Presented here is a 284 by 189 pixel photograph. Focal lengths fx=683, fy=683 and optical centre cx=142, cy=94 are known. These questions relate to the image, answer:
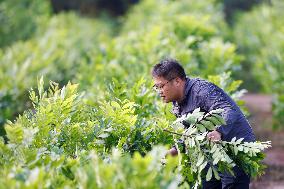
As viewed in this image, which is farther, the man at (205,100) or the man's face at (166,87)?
the man's face at (166,87)

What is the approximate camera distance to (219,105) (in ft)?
19.3

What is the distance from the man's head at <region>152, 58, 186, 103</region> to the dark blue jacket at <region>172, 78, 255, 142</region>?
0.09 meters

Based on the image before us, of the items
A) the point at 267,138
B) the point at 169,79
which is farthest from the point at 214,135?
the point at 267,138

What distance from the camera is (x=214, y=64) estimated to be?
38.0 feet

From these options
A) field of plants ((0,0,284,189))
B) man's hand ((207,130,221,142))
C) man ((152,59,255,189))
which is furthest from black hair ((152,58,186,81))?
man's hand ((207,130,221,142))

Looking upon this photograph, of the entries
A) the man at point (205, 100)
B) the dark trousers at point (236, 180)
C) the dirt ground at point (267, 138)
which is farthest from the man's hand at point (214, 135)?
the dirt ground at point (267, 138)

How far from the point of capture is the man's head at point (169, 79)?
238 inches

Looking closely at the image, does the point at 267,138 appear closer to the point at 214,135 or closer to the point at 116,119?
the point at 214,135

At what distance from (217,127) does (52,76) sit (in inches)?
357

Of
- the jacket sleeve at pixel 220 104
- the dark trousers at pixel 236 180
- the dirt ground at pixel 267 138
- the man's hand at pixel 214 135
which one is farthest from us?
the dirt ground at pixel 267 138

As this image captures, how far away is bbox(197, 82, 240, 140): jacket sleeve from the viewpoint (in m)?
5.86

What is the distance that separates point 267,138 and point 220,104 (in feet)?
29.4

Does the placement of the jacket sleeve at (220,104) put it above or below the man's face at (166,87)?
below

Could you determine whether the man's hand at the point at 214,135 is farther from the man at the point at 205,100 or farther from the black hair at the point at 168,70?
the black hair at the point at 168,70
